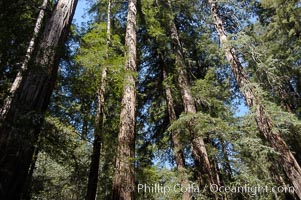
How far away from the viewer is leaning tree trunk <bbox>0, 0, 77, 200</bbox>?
8.59 feet

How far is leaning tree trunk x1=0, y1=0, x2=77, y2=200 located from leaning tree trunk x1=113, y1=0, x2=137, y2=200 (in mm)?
1628

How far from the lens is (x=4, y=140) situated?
2.66 meters

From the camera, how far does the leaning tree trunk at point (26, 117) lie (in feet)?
8.59

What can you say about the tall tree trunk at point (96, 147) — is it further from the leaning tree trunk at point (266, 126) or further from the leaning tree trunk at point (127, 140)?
the leaning tree trunk at point (266, 126)

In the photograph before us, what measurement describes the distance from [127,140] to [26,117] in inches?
88.9

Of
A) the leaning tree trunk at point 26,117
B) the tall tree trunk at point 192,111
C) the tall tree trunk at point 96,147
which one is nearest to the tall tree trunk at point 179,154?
the tall tree trunk at point 192,111

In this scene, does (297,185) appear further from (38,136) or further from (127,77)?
(38,136)

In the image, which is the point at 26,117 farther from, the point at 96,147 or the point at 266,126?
the point at 266,126

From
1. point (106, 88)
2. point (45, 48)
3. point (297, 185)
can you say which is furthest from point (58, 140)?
point (297, 185)

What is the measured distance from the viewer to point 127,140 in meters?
4.76

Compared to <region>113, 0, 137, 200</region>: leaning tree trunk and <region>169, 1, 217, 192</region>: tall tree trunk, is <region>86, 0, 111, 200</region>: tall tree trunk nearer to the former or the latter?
<region>113, 0, 137, 200</region>: leaning tree trunk

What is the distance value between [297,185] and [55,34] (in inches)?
269

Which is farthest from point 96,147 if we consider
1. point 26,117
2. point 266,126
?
point 266,126

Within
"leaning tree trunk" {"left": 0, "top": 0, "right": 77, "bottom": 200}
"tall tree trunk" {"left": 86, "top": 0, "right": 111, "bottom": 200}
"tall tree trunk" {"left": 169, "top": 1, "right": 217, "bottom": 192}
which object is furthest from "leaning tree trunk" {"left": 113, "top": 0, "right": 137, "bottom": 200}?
"tall tree trunk" {"left": 169, "top": 1, "right": 217, "bottom": 192}
